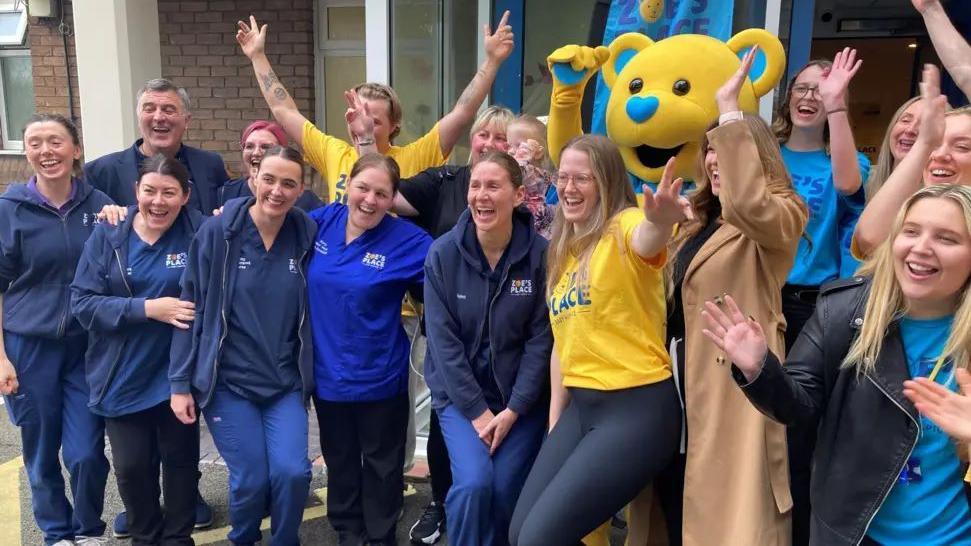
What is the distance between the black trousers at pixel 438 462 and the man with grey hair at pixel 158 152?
5.17 feet

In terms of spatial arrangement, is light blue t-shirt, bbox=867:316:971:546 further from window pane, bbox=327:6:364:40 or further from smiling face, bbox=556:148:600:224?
window pane, bbox=327:6:364:40

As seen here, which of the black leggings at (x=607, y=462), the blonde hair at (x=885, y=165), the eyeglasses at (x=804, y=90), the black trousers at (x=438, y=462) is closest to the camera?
the black leggings at (x=607, y=462)

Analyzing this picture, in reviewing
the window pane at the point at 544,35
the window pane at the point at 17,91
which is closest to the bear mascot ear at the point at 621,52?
the window pane at the point at 544,35

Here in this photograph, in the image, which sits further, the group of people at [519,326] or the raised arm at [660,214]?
the raised arm at [660,214]

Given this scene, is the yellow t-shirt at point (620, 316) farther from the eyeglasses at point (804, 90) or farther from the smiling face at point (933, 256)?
the eyeglasses at point (804, 90)

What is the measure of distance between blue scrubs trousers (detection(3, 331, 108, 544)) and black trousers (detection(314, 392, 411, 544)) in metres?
0.99

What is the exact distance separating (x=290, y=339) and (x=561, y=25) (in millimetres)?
3654

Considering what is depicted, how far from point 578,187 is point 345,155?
1542mm

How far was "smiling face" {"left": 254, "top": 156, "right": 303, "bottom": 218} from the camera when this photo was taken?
287 cm

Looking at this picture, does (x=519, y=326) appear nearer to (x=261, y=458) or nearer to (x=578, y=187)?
(x=578, y=187)

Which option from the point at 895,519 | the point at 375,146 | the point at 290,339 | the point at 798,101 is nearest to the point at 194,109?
the point at 375,146

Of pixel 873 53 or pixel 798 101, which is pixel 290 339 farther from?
pixel 873 53

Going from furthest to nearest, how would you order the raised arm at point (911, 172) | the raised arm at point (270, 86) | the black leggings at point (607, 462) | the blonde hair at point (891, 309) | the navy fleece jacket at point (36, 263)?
the raised arm at point (270, 86) < the navy fleece jacket at point (36, 263) < the black leggings at point (607, 462) < the raised arm at point (911, 172) < the blonde hair at point (891, 309)

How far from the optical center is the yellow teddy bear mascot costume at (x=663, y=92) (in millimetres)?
2951
